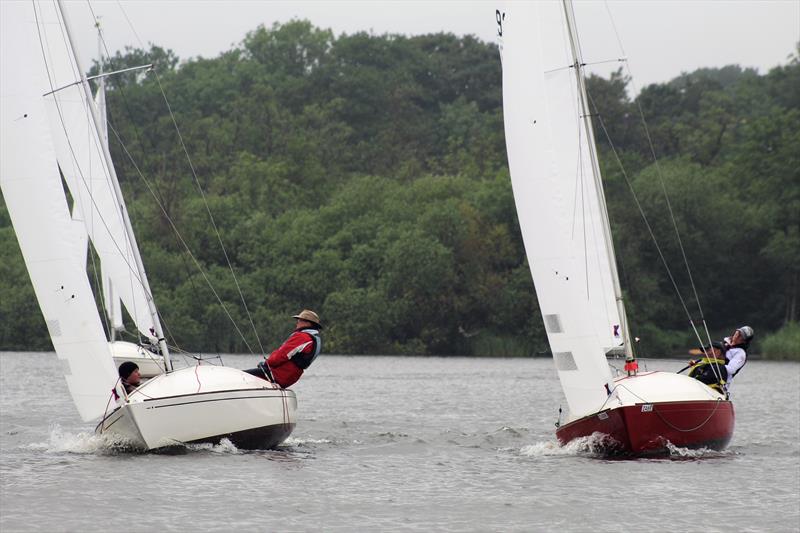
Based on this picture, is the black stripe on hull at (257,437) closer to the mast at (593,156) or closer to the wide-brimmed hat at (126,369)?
the wide-brimmed hat at (126,369)

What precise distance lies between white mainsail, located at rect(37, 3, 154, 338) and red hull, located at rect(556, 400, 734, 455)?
5966 millimetres

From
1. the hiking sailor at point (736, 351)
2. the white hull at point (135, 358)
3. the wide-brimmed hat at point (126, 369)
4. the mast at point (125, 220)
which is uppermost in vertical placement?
the mast at point (125, 220)

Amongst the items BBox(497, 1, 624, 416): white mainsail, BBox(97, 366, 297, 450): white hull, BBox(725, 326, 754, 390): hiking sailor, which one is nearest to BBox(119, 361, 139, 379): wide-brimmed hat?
BBox(97, 366, 297, 450): white hull

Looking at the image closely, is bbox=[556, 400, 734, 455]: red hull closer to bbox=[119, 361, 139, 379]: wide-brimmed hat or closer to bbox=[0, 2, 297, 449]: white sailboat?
bbox=[0, 2, 297, 449]: white sailboat

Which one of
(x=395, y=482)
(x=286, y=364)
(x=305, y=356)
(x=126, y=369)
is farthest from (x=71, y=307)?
(x=395, y=482)

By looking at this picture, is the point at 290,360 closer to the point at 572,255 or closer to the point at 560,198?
the point at 572,255

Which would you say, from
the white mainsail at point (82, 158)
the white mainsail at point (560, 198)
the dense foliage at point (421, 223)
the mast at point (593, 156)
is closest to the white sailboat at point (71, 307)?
the white mainsail at point (82, 158)

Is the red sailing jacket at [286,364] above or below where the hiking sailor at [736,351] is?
above

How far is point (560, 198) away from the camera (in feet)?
59.1

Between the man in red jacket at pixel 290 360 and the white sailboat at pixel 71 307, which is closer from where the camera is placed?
the white sailboat at pixel 71 307

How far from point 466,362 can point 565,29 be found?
115ft

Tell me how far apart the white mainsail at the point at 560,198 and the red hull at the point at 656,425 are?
0.27m

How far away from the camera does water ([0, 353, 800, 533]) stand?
44.4 feet

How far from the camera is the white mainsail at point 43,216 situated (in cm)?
1742
